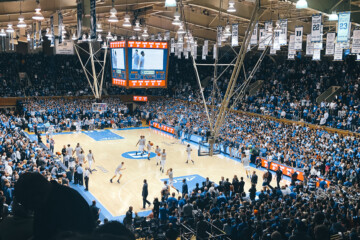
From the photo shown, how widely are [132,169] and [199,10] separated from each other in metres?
14.5

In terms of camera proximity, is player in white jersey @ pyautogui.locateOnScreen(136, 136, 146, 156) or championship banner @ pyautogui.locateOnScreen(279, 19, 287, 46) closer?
championship banner @ pyautogui.locateOnScreen(279, 19, 287, 46)

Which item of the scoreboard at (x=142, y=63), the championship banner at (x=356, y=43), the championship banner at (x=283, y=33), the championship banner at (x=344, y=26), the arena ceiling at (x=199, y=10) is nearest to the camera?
the championship banner at (x=344, y=26)

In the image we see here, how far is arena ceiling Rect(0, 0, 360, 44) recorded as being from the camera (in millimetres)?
18469

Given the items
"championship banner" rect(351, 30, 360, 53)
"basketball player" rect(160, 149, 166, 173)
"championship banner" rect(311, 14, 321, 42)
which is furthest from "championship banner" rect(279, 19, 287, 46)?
"basketball player" rect(160, 149, 166, 173)

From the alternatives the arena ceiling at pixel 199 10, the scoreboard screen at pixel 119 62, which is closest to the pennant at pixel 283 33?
the arena ceiling at pixel 199 10

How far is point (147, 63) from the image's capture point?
21.7 metres

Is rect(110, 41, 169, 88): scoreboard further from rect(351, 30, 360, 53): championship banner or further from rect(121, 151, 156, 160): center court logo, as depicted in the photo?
rect(351, 30, 360, 53): championship banner

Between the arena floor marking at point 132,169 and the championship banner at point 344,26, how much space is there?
28.1 feet

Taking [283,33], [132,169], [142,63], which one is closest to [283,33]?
[283,33]

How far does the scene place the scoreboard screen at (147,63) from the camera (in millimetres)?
21125

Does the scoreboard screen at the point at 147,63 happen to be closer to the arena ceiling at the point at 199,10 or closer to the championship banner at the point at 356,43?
the arena ceiling at the point at 199,10

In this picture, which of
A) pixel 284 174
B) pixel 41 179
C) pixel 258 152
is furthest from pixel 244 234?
pixel 258 152

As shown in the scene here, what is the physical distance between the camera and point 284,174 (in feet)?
69.8

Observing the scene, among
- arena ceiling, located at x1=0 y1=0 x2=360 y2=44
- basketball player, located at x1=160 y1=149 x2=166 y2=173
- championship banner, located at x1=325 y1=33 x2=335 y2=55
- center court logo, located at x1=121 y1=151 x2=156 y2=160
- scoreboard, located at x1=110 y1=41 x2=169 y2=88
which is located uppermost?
arena ceiling, located at x1=0 y1=0 x2=360 y2=44
